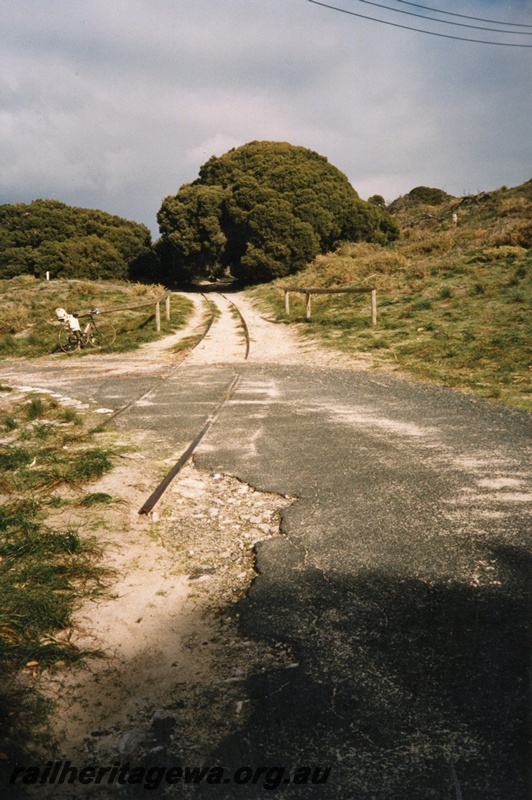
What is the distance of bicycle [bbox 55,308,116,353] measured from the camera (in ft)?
49.2

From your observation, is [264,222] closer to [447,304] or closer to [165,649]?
[447,304]

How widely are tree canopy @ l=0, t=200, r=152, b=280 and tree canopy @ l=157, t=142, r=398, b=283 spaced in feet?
11.8

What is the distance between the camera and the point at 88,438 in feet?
20.6

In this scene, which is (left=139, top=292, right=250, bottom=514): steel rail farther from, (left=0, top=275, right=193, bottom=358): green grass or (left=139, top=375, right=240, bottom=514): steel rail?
(left=0, top=275, right=193, bottom=358): green grass

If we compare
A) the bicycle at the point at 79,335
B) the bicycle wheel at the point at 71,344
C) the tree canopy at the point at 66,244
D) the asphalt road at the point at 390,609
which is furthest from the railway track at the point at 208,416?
the tree canopy at the point at 66,244

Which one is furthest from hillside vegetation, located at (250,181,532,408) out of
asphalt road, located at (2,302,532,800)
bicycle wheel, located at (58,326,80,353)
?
bicycle wheel, located at (58,326,80,353)

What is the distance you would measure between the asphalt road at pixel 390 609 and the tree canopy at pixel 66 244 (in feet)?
114

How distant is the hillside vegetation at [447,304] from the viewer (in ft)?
34.3

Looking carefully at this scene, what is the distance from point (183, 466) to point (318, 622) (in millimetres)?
2777

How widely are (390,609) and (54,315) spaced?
19391 millimetres

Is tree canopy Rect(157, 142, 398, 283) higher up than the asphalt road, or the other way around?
tree canopy Rect(157, 142, 398, 283)

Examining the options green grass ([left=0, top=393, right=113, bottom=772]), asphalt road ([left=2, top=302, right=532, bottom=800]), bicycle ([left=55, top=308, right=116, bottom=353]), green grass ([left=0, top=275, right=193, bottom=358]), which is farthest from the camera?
green grass ([left=0, top=275, right=193, bottom=358])

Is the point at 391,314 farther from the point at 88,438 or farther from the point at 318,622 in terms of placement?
the point at 318,622

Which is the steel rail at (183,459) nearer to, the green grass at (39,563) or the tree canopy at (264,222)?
the green grass at (39,563)
